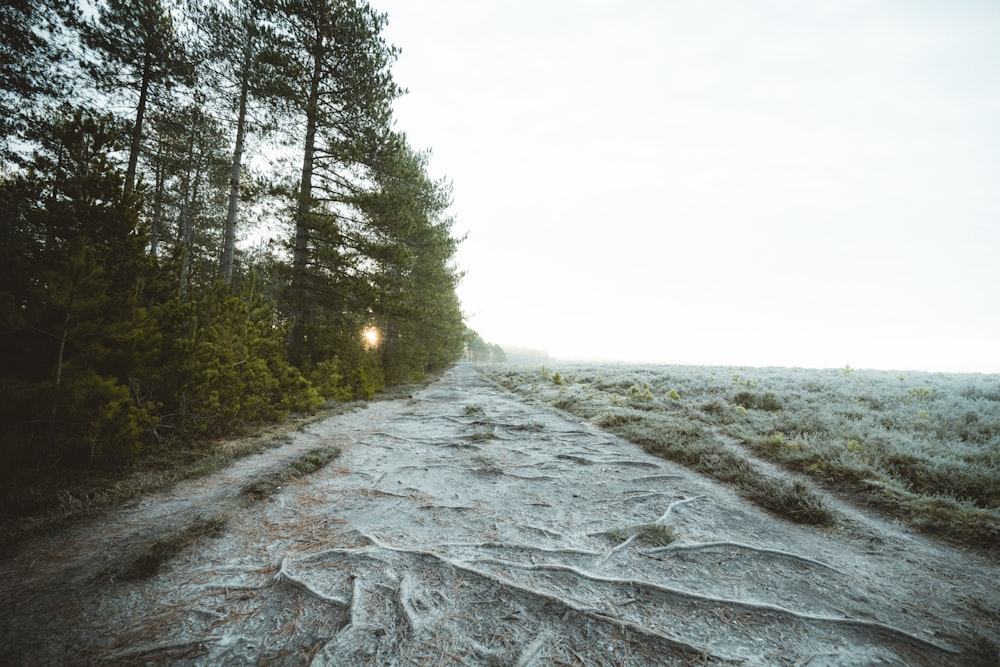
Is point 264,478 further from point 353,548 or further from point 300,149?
Result: point 300,149

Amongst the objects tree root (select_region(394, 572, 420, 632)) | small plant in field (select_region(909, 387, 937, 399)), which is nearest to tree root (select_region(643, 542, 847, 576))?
tree root (select_region(394, 572, 420, 632))

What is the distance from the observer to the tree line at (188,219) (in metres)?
4.06

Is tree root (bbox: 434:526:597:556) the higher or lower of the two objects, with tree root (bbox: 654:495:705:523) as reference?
lower

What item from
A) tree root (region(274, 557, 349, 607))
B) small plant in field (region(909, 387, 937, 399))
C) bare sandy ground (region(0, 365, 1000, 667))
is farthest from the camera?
small plant in field (region(909, 387, 937, 399))

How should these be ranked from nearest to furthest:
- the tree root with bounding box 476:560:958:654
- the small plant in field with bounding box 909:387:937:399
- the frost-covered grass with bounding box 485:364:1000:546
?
the tree root with bounding box 476:560:958:654 < the frost-covered grass with bounding box 485:364:1000:546 < the small plant in field with bounding box 909:387:937:399

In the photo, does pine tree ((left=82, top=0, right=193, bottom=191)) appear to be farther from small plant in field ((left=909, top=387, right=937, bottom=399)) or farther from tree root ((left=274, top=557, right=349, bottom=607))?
small plant in field ((left=909, top=387, right=937, bottom=399))

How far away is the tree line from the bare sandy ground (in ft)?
6.81

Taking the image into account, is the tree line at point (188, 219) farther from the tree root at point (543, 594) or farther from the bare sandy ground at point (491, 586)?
the tree root at point (543, 594)

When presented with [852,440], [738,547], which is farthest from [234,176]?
[852,440]

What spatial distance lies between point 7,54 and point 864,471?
21451 mm

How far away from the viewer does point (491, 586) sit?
8.95 feet

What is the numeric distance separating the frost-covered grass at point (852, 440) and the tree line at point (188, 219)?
843 centimetres

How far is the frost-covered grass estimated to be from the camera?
428 cm

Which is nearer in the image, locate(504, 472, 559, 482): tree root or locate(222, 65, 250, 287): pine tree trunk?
locate(504, 472, 559, 482): tree root
